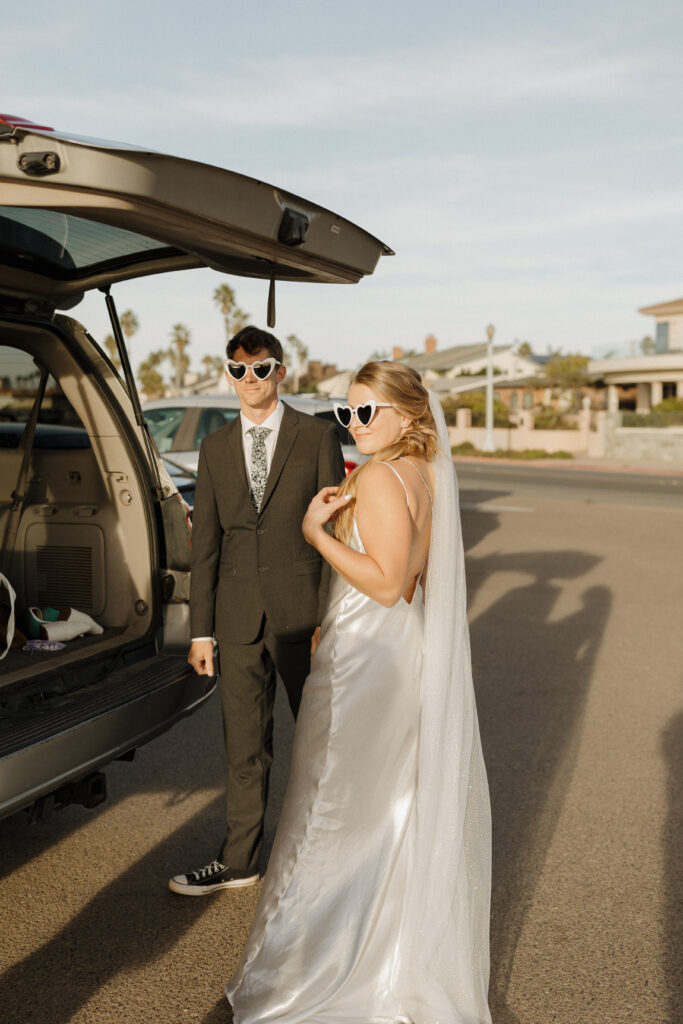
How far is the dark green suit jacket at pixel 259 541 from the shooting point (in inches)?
133

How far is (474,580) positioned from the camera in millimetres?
9922

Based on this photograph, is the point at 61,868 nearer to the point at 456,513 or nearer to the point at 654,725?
the point at 456,513

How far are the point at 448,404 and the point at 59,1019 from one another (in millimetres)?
51282

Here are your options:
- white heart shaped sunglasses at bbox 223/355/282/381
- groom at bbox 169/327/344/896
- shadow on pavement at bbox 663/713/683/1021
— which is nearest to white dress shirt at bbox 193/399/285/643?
groom at bbox 169/327/344/896

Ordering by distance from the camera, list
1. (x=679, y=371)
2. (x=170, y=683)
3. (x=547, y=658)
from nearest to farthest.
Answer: (x=170, y=683) → (x=547, y=658) → (x=679, y=371)

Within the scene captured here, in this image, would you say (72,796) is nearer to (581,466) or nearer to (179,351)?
(581,466)

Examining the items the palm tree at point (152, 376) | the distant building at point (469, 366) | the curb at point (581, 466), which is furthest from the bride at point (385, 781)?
the palm tree at point (152, 376)

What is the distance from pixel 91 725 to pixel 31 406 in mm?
1649

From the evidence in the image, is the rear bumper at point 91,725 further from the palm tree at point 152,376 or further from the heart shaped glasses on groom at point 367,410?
the palm tree at point 152,376

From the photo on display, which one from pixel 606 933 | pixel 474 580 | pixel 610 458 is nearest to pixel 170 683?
pixel 606 933

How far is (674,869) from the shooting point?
3734 millimetres

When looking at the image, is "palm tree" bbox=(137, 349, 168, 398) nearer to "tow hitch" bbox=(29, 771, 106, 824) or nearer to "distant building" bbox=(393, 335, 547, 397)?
"distant building" bbox=(393, 335, 547, 397)

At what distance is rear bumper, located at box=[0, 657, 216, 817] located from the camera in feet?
9.14

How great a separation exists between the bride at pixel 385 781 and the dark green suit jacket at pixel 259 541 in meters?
0.47
